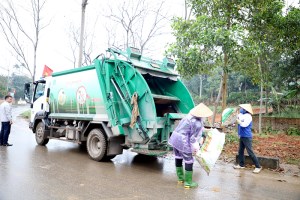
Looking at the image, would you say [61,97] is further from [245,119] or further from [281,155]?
[281,155]

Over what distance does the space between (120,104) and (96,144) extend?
A: 131 centimetres

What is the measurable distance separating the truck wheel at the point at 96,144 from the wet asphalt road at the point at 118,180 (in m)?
0.19

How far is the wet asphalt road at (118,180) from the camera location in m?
4.40

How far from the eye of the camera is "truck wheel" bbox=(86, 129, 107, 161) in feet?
22.0

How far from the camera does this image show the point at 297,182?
18.3ft

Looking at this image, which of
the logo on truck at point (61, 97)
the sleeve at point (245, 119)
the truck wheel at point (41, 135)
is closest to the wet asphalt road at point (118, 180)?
the sleeve at point (245, 119)

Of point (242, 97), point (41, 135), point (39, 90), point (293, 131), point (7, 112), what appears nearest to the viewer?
point (7, 112)

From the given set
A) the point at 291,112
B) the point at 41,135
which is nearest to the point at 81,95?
the point at 41,135

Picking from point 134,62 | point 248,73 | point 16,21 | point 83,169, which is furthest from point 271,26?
point 16,21

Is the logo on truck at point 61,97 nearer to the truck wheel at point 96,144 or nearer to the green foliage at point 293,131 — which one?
the truck wheel at point 96,144

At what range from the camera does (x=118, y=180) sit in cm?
523

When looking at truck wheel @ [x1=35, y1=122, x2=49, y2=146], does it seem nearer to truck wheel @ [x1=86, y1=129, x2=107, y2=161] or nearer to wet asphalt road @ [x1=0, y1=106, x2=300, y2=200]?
wet asphalt road @ [x1=0, y1=106, x2=300, y2=200]

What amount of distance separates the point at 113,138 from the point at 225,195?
296cm

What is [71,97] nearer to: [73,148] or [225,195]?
[73,148]
